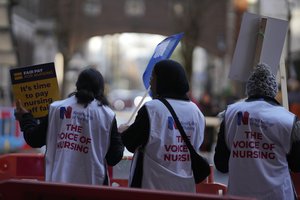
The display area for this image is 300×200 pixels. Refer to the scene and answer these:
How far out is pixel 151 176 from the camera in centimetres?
515

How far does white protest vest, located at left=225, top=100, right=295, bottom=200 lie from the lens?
16.5 ft

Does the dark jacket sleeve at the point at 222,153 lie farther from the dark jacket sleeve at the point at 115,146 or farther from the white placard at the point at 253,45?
the white placard at the point at 253,45

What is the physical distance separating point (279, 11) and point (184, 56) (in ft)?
45.6

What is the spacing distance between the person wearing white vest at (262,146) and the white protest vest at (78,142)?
99cm

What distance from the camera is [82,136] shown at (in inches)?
215

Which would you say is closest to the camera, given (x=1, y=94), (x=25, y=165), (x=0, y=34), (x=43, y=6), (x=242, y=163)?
(x=242, y=163)

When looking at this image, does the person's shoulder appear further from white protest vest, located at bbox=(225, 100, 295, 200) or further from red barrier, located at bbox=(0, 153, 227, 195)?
white protest vest, located at bbox=(225, 100, 295, 200)

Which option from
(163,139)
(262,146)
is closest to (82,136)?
(163,139)

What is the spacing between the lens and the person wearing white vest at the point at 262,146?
199 inches

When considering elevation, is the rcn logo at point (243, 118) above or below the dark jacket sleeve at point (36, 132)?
above

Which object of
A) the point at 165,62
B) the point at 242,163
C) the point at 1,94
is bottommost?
the point at 1,94

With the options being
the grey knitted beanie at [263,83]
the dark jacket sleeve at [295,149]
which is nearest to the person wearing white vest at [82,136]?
the grey knitted beanie at [263,83]

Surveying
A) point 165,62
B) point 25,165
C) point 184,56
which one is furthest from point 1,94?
point 165,62

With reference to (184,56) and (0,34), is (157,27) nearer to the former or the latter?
(184,56)
